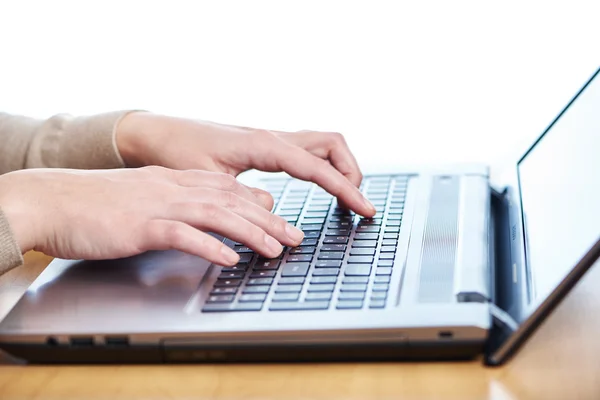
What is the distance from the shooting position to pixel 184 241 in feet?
2.68

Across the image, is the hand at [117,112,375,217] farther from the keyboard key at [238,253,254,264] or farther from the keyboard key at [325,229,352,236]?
the keyboard key at [238,253,254,264]

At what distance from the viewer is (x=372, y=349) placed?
0.69 m

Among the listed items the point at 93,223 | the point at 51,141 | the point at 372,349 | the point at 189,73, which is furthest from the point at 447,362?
the point at 189,73

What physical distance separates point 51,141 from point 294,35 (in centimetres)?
124

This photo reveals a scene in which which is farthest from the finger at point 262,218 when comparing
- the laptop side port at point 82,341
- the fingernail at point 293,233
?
the laptop side port at point 82,341

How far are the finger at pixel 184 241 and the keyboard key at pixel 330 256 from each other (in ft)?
0.27

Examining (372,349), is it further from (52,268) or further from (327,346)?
(52,268)

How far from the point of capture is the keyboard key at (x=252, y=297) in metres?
0.75

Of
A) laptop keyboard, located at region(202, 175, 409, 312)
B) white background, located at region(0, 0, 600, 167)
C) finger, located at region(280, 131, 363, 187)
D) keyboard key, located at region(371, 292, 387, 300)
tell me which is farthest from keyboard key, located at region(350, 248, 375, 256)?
white background, located at region(0, 0, 600, 167)

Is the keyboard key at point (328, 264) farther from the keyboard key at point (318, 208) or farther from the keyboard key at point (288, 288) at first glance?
the keyboard key at point (318, 208)

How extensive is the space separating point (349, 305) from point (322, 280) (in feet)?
0.20

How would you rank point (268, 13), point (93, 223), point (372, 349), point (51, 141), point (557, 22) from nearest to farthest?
point (372, 349) < point (93, 223) < point (51, 141) < point (557, 22) < point (268, 13)

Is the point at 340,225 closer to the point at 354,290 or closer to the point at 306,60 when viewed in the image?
the point at 354,290

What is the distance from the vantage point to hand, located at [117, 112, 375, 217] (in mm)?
1031
